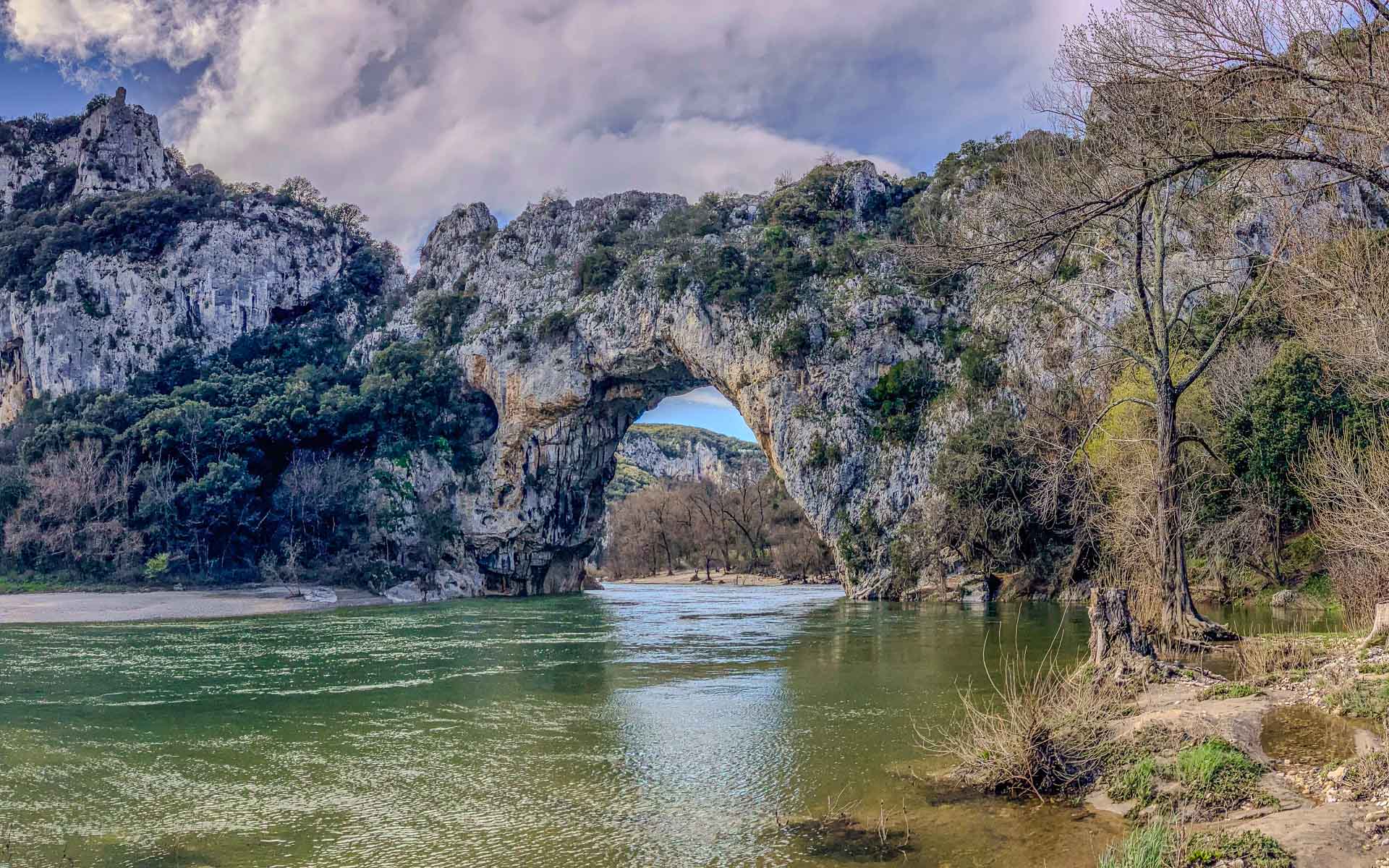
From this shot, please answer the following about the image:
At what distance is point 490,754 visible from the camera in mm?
9391

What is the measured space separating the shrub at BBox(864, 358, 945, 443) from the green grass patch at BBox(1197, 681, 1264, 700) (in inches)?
1241

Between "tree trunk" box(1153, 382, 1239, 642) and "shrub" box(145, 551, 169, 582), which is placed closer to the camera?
"tree trunk" box(1153, 382, 1239, 642)

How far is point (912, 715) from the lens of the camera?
1059cm

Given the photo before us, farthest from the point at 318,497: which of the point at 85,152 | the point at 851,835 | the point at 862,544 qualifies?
the point at 851,835

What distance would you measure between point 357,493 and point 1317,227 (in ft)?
147

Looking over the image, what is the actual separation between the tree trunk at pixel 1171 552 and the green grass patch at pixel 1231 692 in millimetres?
4098

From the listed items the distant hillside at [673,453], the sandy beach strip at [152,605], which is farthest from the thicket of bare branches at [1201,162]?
the distant hillside at [673,453]

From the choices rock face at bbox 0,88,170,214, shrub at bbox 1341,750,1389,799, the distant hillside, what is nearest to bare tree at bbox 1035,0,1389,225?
shrub at bbox 1341,750,1389,799

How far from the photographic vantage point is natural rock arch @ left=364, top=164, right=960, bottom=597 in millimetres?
41000

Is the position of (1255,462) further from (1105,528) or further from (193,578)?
(193,578)

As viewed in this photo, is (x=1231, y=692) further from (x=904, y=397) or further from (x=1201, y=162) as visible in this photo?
(x=904, y=397)

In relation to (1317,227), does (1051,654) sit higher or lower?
lower

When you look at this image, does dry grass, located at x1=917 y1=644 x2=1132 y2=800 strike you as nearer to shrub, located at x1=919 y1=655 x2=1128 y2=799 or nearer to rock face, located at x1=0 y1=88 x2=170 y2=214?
shrub, located at x1=919 y1=655 x2=1128 y2=799

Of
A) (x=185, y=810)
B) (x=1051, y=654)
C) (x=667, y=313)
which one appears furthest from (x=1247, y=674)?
(x=667, y=313)
